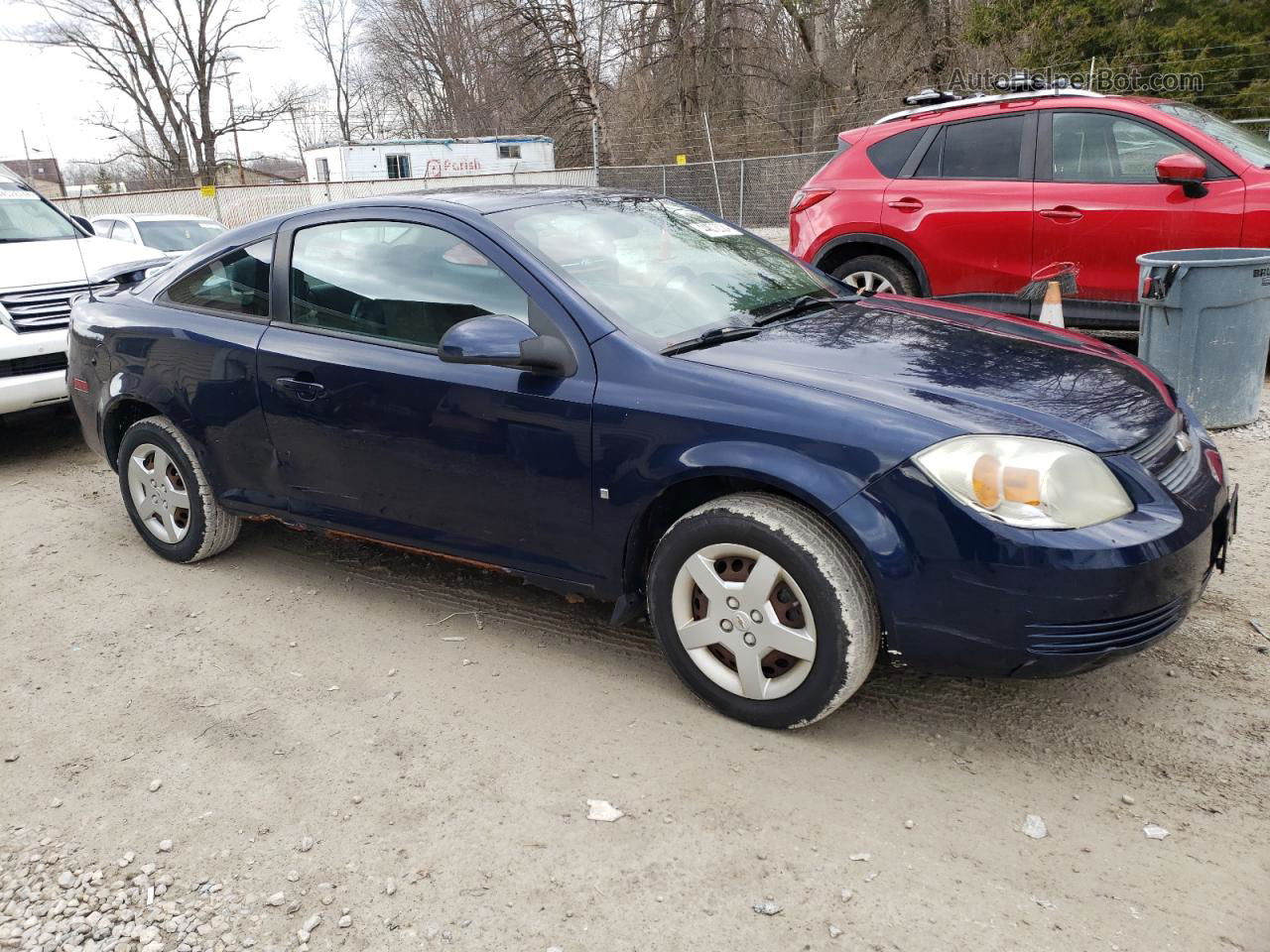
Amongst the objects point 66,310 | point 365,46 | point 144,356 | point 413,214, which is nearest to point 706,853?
point 413,214

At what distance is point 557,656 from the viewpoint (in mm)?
3637

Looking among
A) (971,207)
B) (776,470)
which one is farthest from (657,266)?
(971,207)

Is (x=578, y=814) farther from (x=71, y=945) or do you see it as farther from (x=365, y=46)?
(x=365, y=46)

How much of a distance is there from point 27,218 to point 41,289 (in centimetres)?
172

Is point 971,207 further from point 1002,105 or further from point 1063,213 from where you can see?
point 1002,105

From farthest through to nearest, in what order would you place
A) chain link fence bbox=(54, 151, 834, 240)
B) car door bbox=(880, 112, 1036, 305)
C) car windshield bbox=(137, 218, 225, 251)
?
chain link fence bbox=(54, 151, 834, 240) → car windshield bbox=(137, 218, 225, 251) → car door bbox=(880, 112, 1036, 305)

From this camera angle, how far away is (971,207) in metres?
6.92

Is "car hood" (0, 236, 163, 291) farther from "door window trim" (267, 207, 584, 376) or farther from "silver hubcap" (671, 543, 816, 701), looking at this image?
"silver hubcap" (671, 543, 816, 701)

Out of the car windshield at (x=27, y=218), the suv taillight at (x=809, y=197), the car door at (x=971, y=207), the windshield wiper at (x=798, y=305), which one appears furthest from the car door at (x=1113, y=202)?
the car windshield at (x=27, y=218)

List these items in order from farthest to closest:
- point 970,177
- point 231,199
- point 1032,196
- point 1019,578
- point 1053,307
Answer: point 231,199 < point 970,177 < point 1032,196 < point 1053,307 < point 1019,578

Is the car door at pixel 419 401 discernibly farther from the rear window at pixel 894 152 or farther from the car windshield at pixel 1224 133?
the car windshield at pixel 1224 133

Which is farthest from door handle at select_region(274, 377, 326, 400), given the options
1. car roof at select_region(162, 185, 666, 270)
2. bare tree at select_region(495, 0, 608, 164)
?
Result: bare tree at select_region(495, 0, 608, 164)

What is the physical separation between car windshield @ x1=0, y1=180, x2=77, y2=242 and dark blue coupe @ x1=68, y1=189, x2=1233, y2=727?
412 centimetres

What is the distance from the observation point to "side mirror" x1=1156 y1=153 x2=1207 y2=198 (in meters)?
6.15
